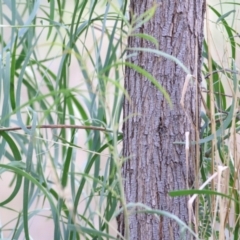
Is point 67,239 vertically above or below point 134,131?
below

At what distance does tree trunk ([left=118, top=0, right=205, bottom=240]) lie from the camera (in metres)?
0.60

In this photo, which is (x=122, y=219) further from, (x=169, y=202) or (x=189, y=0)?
(x=189, y=0)

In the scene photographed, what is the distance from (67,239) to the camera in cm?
70

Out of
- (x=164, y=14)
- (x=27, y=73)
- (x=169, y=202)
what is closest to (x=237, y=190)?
(x=169, y=202)

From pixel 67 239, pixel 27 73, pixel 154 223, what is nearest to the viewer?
pixel 154 223

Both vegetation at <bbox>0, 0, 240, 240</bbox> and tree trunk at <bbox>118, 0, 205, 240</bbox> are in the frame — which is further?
tree trunk at <bbox>118, 0, 205, 240</bbox>

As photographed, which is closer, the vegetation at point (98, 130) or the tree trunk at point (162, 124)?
the vegetation at point (98, 130)

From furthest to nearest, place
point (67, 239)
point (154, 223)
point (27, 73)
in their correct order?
1. point (27, 73)
2. point (67, 239)
3. point (154, 223)

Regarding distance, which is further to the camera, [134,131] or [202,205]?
[202,205]

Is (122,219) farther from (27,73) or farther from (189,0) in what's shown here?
(27,73)

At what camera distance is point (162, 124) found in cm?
61

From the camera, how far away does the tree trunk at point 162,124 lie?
60 centimetres

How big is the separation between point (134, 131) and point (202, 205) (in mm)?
182

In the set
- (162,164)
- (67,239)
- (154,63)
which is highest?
(154,63)
